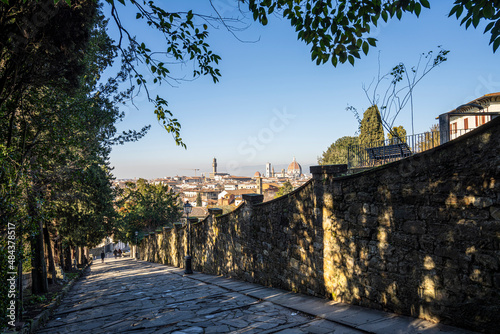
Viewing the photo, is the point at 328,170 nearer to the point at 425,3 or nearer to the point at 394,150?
the point at 425,3

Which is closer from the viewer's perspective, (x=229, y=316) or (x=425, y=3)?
Answer: (x=425, y=3)

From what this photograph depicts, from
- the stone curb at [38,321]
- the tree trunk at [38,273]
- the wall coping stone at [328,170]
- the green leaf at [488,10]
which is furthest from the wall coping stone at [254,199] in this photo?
the tree trunk at [38,273]

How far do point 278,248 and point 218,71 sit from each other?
14.7ft

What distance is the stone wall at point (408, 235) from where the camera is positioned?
135 inches

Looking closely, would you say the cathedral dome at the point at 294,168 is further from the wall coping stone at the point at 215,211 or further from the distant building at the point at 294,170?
the wall coping stone at the point at 215,211

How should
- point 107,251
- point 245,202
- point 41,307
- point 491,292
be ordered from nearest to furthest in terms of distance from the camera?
point 491,292 < point 41,307 < point 245,202 < point 107,251

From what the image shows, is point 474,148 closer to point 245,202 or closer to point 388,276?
point 388,276

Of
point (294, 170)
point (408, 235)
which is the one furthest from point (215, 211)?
point (294, 170)

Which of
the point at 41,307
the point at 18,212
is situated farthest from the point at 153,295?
the point at 18,212

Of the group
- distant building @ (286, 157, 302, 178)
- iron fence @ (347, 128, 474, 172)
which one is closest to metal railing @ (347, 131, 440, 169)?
iron fence @ (347, 128, 474, 172)

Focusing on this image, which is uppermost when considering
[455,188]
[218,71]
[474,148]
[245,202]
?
[218,71]

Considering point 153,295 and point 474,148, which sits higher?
point 474,148

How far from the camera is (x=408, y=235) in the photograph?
4258 mm

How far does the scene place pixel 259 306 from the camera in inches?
227
